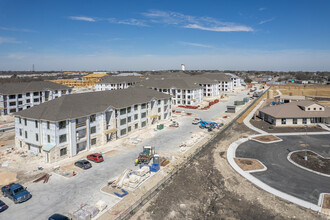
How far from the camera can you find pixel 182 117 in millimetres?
76250

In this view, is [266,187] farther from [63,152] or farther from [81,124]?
[63,152]

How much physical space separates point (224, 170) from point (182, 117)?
40.5m

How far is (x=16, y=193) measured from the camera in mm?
27844

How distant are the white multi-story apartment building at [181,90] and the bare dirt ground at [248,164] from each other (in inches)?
2316

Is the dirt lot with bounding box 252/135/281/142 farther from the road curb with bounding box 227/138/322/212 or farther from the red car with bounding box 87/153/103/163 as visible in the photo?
the red car with bounding box 87/153/103/163

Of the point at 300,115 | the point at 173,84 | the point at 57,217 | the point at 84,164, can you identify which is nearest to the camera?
the point at 57,217

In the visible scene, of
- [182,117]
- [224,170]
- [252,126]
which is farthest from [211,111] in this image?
[224,170]

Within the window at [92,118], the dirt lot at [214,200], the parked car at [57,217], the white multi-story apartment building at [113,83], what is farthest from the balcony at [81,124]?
the white multi-story apartment building at [113,83]

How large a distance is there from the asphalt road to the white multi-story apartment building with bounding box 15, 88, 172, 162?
2663cm

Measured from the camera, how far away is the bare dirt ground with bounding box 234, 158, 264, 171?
37.0 m

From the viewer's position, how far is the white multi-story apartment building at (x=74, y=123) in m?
39.8

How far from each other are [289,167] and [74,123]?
37.8 meters

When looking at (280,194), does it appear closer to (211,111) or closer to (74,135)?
(74,135)

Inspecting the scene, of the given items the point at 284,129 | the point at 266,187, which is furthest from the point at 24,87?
the point at 284,129
